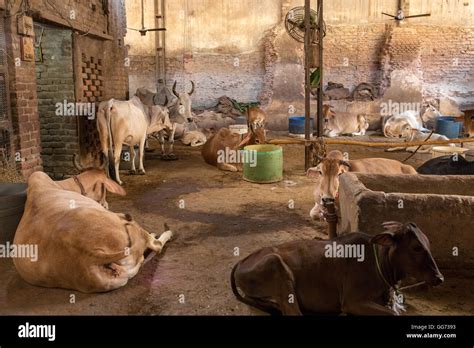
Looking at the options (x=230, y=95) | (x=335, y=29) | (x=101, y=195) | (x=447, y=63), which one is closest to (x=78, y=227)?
(x=101, y=195)

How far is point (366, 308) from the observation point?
10.0 ft

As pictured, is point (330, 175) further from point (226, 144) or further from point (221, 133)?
point (221, 133)

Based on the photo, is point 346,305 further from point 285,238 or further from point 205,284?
point 285,238

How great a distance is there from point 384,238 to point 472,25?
1702 centimetres

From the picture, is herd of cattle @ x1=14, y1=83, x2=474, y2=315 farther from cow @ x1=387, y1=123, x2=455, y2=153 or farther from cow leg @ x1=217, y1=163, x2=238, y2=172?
cow @ x1=387, y1=123, x2=455, y2=153

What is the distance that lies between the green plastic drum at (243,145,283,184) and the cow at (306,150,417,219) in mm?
2225

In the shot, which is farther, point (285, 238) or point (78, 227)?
point (285, 238)

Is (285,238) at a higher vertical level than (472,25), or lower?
lower

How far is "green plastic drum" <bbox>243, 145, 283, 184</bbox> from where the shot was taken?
26.7 feet

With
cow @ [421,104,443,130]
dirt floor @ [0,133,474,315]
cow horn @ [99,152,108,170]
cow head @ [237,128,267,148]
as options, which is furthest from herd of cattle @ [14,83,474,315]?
cow @ [421,104,443,130]

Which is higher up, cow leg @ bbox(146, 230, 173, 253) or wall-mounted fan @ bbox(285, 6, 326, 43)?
wall-mounted fan @ bbox(285, 6, 326, 43)

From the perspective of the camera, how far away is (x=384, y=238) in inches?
120

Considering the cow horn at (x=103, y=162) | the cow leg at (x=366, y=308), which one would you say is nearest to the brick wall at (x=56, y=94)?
the cow horn at (x=103, y=162)

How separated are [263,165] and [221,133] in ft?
6.97
